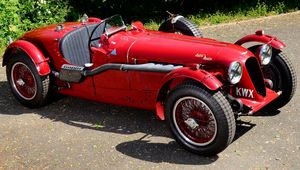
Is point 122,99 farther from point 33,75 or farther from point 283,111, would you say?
point 283,111

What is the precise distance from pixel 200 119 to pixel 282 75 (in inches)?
56.6

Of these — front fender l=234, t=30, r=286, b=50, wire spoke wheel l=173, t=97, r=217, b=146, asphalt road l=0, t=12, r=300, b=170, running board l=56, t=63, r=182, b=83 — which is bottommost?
asphalt road l=0, t=12, r=300, b=170

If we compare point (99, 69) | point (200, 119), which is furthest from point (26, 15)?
point (200, 119)

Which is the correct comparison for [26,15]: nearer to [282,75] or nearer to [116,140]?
[116,140]

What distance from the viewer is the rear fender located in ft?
17.0

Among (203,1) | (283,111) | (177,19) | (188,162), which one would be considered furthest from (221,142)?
(203,1)

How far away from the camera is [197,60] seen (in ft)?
18.7

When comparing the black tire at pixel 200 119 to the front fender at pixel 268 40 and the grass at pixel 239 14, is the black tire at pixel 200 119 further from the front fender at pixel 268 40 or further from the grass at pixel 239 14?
the grass at pixel 239 14

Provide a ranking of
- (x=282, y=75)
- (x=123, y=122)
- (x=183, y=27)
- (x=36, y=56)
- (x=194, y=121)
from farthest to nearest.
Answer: (x=183, y=27)
(x=36, y=56)
(x=123, y=122)
(x=282, y=75)
(x=194, y=121)

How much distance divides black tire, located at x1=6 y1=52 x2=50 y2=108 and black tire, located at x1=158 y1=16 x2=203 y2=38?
199cm

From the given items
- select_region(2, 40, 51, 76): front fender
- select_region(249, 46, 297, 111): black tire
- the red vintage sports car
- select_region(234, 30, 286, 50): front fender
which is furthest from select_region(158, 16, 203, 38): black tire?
select_region(2, 40, 51, 76): front fender

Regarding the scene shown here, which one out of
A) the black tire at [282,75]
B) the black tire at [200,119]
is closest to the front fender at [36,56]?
the black tire at [200,119]

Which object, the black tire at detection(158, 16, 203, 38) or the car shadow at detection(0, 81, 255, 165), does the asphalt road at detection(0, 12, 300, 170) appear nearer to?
the car shadow at detection(0, 81, 255, 165)

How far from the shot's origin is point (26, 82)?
7285mm
